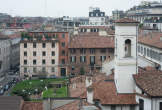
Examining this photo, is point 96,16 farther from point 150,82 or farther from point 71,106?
point 71,106

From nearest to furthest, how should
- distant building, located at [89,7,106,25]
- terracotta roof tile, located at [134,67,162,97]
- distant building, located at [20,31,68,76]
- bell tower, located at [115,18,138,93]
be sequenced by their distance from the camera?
1. terracotta roof tile, located at [134,67,162,97]
2. bell tower, located at [115,18,138,93]
3. distant building, located at [20,31,68,76]
4. distant building, located at [89,7,106,25]

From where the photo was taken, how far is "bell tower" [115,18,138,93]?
30250 millimetres

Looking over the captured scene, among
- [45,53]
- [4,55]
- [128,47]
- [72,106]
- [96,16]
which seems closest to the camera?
[72,106]

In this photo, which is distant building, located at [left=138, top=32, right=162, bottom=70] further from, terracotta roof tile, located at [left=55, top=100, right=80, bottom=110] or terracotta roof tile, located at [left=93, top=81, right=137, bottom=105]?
terracotta roof tile, located at [left=55, top=100, right=80, bottom=110]

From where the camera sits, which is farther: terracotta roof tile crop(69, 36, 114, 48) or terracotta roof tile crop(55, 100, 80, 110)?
terracotta roof tile crop(69, 36, 114, 48)

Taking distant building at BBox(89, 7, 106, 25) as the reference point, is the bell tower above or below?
below

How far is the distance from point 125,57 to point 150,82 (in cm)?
326

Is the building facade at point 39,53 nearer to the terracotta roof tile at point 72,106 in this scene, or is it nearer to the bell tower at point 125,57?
the bell tower at point 125,57

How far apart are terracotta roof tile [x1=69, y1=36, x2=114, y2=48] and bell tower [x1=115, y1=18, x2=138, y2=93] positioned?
44.2 m

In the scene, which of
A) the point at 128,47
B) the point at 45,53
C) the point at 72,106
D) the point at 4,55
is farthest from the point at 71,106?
the point at 4,55

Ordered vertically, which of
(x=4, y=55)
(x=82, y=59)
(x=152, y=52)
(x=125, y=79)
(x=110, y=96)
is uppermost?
(x=152, y=52)

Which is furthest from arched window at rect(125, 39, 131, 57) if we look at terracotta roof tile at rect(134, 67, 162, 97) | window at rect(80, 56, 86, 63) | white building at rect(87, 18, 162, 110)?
window at rect(80, 56, 86, 63)

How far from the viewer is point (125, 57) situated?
99.5ft

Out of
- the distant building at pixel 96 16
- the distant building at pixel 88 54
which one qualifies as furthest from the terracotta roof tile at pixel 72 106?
the distant building at pixel 96 16
